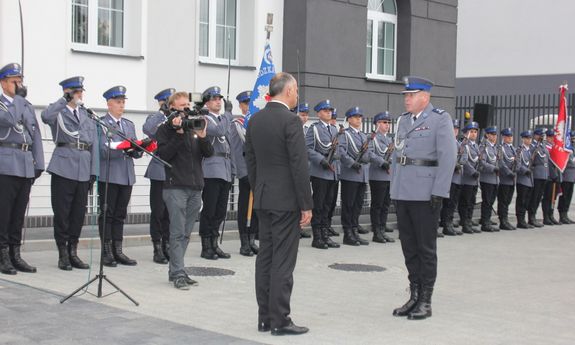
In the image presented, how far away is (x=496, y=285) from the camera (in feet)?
33.2

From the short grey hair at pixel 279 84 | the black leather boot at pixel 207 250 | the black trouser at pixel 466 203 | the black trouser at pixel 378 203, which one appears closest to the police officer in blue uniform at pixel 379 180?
the black trouser at pixel 378 203

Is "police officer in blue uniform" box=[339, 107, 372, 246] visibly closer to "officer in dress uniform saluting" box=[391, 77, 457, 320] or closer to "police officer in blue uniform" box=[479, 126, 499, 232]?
"police officer in blue uniform" box=[479, 126, 499, 232]

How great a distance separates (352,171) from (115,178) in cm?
434

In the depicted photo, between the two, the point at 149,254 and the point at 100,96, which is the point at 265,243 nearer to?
the point at 149,254

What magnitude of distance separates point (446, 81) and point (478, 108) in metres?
3.15

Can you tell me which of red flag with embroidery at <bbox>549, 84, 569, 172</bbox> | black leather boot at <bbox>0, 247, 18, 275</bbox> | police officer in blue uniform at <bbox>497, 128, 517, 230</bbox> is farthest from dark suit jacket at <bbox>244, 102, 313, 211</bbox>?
red flag with embroidery at <bbox>549, 84, 569, 172</bbox>

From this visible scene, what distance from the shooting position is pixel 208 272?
10.4 metres

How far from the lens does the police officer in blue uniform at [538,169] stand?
17.6 metres

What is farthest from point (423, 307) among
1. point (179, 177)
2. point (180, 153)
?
point (180, 153)

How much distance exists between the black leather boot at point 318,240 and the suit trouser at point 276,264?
18.4 ft

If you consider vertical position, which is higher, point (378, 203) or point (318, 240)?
point (378, 203)

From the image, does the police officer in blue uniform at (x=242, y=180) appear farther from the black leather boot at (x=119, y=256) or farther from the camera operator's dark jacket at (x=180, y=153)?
the camera operator's dark jacket at (x=180, y=153)

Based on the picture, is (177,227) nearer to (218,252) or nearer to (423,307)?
(218,252)

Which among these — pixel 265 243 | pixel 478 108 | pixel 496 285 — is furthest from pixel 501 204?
pixel 265 243
